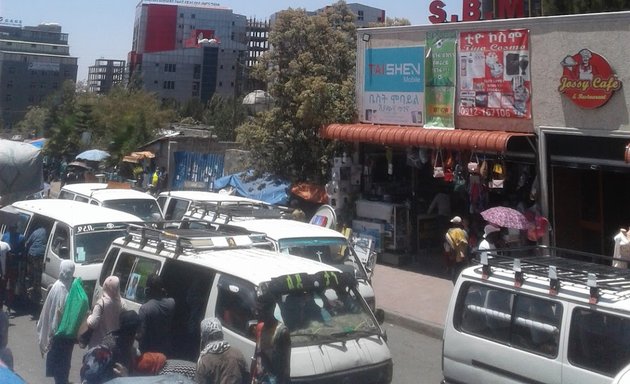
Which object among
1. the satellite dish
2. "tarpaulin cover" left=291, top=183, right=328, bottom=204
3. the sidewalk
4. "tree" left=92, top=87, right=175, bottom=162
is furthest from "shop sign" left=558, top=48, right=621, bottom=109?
"tree" left=92, top=87, right=175, bottom=162

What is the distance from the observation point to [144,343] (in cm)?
696

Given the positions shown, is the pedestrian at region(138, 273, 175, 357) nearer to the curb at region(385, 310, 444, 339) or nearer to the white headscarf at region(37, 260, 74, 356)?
the white headscarf at region(37, 260, 74, 356)

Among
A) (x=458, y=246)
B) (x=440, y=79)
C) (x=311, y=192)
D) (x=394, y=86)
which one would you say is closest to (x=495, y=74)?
(x=440, y=79)

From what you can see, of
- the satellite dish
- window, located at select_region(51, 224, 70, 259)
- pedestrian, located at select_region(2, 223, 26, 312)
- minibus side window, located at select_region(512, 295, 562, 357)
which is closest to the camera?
minibus side window, located at select_region(512, 295, 562, 357)

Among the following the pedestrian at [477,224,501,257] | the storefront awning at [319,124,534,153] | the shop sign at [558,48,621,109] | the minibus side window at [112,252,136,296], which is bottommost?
the minibus side window at [112,252,136,296]

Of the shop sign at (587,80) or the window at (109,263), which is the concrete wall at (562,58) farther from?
the window at (109,263)

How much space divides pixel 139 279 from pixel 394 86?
10554 millimetres

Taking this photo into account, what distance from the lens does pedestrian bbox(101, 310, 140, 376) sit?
6562 mm

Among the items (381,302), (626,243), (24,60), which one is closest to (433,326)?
(381,302)

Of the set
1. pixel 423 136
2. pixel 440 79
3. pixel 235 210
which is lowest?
pixel 235 210

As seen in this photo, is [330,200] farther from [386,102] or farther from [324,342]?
[324,342]

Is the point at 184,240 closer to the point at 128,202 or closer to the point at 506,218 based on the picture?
the point at 506,218

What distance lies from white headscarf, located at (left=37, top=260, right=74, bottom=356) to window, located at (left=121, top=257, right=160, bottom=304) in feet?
2.07

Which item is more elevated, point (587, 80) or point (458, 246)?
point (587, 80)
